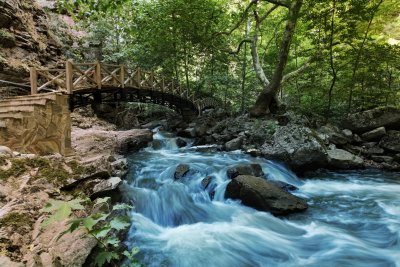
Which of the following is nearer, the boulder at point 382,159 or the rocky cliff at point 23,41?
the boulder at point 382,159

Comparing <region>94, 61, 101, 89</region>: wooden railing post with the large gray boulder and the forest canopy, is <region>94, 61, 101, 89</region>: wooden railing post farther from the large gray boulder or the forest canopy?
the large gray boulder

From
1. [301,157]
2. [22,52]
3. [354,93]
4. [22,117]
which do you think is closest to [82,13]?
[22,117]

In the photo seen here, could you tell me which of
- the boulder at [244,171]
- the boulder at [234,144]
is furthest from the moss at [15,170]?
→ the boulder at [234,144]

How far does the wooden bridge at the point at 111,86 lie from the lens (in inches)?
299

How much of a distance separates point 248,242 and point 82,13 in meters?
4.74

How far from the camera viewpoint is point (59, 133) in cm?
615

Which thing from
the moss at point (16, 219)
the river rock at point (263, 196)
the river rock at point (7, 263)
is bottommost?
the river rock at point (263, 196)

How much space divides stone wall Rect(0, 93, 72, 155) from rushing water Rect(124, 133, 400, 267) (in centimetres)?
198

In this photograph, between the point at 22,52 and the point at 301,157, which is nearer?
the point at 301,157

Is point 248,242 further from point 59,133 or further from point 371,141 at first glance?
point 371,141

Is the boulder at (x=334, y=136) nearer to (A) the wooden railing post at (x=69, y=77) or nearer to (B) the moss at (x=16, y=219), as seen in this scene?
(A) the wooden railing post at (x=69, y=77)

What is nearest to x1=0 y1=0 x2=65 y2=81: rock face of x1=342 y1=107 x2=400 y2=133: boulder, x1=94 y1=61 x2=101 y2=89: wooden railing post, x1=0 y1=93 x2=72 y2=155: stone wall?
x1=94 y1=61 x2=101 y2=89: wooden railing post

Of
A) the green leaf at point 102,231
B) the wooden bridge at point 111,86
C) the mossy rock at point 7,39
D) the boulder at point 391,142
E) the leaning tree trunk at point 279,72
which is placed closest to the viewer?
the green leaf at point 102,231

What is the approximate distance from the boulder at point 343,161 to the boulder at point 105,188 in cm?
701
